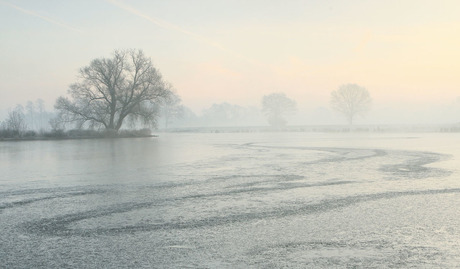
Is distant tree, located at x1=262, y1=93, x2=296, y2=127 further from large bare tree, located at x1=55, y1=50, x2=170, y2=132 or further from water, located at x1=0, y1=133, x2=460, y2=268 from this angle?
water, located at x1=0, y1=133, x2=460, y2=268

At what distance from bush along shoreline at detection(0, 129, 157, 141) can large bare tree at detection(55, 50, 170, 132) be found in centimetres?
114

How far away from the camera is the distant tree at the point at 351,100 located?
290ft

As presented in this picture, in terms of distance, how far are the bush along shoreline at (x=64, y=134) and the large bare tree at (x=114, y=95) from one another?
114 cm

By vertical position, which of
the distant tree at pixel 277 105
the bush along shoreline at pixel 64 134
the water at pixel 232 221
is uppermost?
the distant tree at pixel 277 105

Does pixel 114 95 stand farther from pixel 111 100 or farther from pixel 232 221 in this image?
pixel 232 221

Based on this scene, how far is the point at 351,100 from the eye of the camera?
8856 centimetres

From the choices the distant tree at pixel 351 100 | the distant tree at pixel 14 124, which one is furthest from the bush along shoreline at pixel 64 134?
the distant tree at pixel 351 100

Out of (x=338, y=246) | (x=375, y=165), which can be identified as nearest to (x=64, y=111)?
(x=375, y=165)

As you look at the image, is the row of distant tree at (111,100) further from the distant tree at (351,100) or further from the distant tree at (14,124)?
the distant tree at (351,100)

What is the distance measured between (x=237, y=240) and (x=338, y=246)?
4.55 ft

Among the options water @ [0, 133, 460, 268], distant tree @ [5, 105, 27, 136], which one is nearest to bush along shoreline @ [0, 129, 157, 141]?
distant tree @ [5, 105, 27, 136]

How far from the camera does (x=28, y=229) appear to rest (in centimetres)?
632

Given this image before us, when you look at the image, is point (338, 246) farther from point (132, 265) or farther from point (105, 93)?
point (105, 93)

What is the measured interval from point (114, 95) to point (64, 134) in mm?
8242
